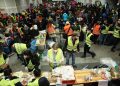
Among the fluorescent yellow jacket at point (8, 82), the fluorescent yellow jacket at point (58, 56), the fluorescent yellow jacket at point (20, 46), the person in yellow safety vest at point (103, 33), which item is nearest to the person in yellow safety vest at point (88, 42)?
the person in yellow safety vest at point (103, 33)


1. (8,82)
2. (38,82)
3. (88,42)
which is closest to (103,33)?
(88,42)

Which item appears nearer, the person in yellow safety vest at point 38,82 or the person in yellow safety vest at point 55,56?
the person in yellow safety vest at point 38,82

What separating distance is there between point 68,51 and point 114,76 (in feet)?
10.6

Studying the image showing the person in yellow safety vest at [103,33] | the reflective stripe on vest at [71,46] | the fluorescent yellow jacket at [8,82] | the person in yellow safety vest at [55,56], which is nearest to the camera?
the fluorescent yellow jacket at [8,82]

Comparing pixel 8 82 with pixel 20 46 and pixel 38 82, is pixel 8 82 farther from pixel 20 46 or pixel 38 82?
pixel 20 46

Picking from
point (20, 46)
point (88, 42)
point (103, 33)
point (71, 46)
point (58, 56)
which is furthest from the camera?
point (103, 33)

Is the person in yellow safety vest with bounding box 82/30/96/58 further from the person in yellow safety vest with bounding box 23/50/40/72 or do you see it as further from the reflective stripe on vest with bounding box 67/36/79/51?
the person in yellow safety vest with bounding box 23/50/40/72

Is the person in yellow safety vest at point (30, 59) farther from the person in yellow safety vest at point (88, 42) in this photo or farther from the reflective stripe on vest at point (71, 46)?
the person in yellow safety vest at point (88, 42)

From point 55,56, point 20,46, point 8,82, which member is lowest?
point 8,82

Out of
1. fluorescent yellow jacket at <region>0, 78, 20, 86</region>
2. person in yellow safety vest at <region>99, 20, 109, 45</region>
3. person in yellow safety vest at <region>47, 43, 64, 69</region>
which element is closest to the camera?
fluorescent yellow jacket at <region>0, 78, 20, 86</region>

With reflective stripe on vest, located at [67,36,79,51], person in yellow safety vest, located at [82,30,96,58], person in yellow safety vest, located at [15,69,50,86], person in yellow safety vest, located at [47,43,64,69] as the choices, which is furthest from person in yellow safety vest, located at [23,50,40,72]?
person in yellow safety vest, located at [82,30,96,58]

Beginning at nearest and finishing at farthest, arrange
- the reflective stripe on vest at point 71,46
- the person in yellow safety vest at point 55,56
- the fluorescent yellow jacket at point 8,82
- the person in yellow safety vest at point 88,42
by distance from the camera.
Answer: the fluorescent yellow jacket at point 8,82 → the person in yellow safety vest at point 55,56 → the reflective stripe on vest at point 71,46 → the person in yellow safety vest at point 88,42

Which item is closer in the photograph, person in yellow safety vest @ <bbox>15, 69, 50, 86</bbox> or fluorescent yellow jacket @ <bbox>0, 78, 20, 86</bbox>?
person in yellow safety vest @ <bbox>15, 69, 50, 86</bbox>

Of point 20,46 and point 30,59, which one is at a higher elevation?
point 20,46
